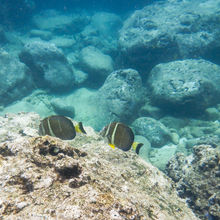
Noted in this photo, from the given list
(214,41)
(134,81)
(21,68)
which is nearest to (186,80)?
(134,81)

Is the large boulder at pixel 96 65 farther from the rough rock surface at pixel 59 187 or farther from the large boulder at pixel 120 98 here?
the rough rock surface at pixel 59 187

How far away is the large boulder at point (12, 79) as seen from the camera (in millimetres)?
8695

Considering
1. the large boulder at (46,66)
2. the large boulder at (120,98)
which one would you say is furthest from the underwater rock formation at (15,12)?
the large boulder at (120,98)

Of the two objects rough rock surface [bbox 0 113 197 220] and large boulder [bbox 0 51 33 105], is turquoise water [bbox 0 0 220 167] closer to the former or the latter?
large boulder [bbox 0 51 33 105]

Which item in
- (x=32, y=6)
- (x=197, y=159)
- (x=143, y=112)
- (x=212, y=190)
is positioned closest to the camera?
(x=212, y=190)

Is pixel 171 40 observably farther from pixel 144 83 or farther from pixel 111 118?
pixel 111 118

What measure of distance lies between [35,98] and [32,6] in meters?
14.5

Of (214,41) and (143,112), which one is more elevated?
(214,41)

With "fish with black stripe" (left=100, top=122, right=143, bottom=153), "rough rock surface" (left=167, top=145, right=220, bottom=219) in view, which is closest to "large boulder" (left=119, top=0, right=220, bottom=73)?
"rough rock surface" (left=167, top=145, right=220, bottom=219)

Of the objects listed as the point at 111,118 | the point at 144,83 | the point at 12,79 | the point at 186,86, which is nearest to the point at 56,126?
the point at 111,118

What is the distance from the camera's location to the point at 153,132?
25.0 ft

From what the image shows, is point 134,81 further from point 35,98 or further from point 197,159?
point 197,159

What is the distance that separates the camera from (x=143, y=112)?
30.3 ft

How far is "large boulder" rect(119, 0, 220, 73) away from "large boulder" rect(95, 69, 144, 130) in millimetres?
2760
